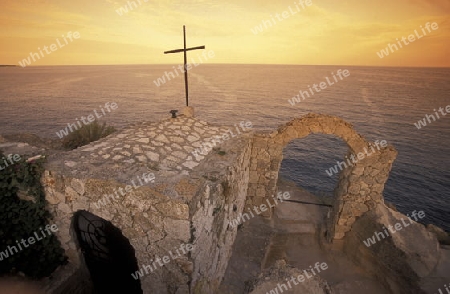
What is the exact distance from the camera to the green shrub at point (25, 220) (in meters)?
4.04

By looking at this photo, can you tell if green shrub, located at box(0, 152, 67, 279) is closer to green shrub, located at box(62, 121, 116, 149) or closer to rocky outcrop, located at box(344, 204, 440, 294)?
green shrub, located at box(62, 121, 116, 149)

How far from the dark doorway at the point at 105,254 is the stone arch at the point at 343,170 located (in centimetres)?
533

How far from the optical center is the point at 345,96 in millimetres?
62688

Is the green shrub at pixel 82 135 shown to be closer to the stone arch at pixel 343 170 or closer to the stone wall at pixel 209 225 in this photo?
the stone wall at pixel 209 225

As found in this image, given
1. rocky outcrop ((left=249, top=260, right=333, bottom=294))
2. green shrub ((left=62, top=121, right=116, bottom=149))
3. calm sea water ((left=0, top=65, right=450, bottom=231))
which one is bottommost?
calm sea water ((left=0, top=65, right=450, bottom=231))

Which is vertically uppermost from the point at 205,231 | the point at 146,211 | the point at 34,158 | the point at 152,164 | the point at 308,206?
the point at 34,158

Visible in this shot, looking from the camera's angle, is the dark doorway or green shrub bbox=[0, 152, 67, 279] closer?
green shrub bbox=[0, 152, 67, 279]

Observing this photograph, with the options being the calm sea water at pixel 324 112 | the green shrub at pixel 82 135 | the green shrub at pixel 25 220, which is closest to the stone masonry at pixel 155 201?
the green shrub at pixel 25 220

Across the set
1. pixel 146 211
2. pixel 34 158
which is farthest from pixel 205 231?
pixel 34 158

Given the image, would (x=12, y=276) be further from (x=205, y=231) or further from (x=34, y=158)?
(x=205, y=231)

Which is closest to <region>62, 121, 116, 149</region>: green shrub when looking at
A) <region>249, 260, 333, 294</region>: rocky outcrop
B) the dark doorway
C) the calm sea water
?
the dark doorway

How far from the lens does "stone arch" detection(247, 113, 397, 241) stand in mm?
8609

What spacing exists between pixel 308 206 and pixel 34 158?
35.7ft

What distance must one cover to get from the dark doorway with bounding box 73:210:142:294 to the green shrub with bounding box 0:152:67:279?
1.76 feet
